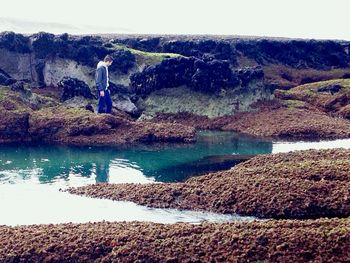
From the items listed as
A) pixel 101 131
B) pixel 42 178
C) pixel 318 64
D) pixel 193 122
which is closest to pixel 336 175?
pixel 42 178

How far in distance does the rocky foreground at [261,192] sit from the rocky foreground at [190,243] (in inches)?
194

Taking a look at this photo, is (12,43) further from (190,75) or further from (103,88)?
(190,75)

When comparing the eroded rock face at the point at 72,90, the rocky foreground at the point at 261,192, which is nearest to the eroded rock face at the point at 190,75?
the eroded rock face at the point at 72,90

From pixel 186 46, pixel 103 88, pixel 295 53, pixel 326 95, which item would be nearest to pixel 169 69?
pixel 103 88

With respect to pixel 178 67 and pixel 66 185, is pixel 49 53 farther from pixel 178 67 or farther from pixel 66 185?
pixel 66 185

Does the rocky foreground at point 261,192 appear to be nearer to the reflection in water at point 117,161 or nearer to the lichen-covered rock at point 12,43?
the reflection in water at point 117,161

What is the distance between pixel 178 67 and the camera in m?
71.1

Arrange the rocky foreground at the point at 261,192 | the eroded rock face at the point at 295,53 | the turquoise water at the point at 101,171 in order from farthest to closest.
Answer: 1. the eroded rock face at the point at 295,53
2. the turquoise water at the point at 101,171
3. the rocky foreground at the point at 261,192

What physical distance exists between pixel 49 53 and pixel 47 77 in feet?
10.3

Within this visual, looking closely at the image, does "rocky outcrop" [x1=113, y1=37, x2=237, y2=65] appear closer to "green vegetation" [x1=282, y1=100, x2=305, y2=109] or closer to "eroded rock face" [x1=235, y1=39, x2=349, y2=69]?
"eroded rock face" [x1=235, y1=39, x2=349, y2=69]

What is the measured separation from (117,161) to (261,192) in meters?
18.6

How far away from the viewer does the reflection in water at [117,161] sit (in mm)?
42281

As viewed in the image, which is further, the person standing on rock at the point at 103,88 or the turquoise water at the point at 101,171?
the person standing on rock at the point at 103,88

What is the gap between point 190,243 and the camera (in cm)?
2361
